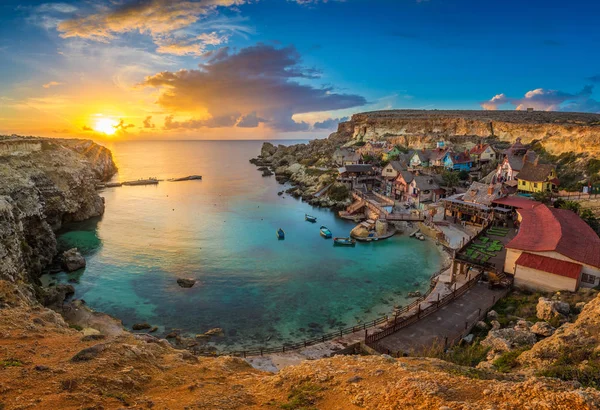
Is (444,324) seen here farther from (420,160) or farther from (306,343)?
(420,160)

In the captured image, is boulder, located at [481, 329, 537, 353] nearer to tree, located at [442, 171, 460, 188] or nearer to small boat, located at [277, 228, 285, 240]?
small boat, located at [277, 228, 285, 240]

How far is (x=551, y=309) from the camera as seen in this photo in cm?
2167

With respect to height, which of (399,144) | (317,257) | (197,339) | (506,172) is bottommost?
(197,339)

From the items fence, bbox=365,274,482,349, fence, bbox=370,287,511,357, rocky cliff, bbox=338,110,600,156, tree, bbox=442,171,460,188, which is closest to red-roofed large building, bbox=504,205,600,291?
fence, bbox=370,287,511,357

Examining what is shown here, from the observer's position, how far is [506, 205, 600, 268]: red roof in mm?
26672

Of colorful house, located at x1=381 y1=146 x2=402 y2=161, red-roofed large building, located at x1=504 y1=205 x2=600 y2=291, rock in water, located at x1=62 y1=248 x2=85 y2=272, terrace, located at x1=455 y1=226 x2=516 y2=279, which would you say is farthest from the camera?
colorful house, located at x1=381 y1=146 x2=402 y2=161

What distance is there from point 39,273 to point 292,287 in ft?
89.7

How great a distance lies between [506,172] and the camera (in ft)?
206

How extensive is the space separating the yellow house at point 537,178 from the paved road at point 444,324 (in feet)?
114

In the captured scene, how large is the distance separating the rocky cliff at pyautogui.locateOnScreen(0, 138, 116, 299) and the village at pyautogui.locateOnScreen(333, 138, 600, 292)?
37.1 metres

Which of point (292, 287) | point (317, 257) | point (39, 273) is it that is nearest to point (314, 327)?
point (292, 287)

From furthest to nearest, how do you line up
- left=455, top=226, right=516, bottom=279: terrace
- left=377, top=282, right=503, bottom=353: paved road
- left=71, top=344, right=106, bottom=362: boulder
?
left=455, top=226, right=516, bottom=279: terrace, left=377, top=282, right=503, bottom=353: paved road, left=71, top=344, right=106, bottom=362: boulder

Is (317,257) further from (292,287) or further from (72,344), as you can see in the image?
(72,344)

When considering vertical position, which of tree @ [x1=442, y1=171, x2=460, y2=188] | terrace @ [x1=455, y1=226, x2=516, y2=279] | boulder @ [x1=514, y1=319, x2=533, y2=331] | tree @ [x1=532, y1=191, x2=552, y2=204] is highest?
tree @ [x1=442, y1=171, x2=460, y2=188]
